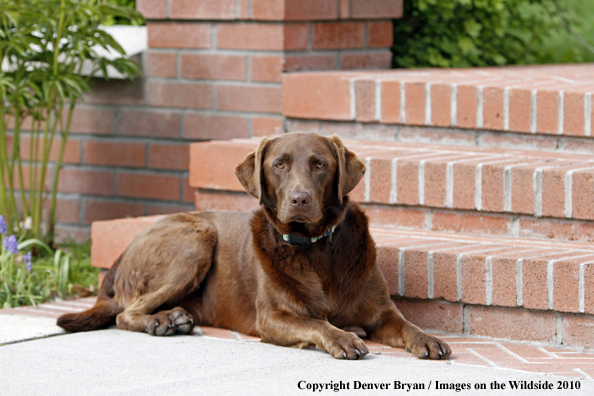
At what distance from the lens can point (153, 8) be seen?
5867 millimetres

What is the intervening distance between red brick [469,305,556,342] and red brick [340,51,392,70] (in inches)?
98.0

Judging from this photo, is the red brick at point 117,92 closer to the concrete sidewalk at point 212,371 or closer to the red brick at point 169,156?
the red brick at point 169,156

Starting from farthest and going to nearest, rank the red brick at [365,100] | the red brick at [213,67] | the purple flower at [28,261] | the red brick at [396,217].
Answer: the red brick at [213,67] < the red brick at [365,100] < the purple flower at [28,261] < the red brick at [396,217]

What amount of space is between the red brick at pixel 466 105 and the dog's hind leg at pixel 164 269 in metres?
1.65

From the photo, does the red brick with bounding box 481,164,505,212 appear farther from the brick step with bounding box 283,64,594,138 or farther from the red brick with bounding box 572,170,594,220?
the brick step with bounding box 283,64,594,138

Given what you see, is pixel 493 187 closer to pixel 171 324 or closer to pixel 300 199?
pixel 300 199

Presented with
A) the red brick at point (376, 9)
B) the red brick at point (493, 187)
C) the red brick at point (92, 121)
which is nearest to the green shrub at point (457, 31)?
the red brick at point (376, 9)

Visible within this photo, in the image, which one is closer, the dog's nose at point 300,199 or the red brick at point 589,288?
the dog's nose at point 300,199

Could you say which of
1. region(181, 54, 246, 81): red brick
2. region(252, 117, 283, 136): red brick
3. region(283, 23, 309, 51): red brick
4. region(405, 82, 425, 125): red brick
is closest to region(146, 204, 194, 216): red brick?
region(252, 117, 283, 136): red brick

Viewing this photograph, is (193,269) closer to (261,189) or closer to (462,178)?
(261,189)

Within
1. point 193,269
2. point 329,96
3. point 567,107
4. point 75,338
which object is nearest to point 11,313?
point 75,338

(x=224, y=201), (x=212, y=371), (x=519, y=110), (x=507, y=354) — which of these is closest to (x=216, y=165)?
(x=224, y=201)

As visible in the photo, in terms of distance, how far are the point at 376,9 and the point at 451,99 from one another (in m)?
1.27

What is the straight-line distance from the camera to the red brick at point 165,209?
5.91 m
